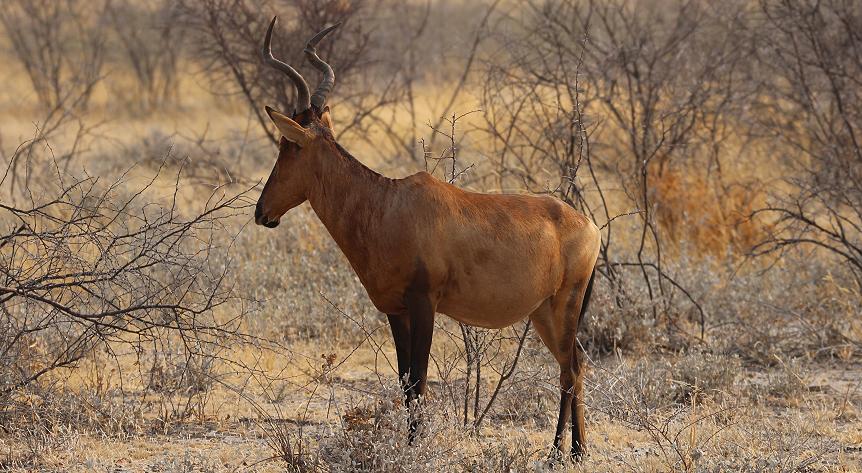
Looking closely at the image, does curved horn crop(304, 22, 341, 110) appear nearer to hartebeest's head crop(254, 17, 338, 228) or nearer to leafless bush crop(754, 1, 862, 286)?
hartebeest's head crop(254, 17, 338, 228)

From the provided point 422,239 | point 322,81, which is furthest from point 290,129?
point 422,239

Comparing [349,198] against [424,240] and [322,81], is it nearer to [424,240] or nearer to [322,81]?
[424,240]

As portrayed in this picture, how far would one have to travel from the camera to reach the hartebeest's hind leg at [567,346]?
543 cm

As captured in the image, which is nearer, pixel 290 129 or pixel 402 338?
pixel 290 129

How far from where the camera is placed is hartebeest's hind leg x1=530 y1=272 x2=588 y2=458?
214 inches

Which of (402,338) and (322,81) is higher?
(322,81)

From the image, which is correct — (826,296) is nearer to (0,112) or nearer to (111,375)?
(111,375)

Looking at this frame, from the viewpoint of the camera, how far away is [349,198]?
5156mm

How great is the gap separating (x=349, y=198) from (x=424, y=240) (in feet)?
1.31

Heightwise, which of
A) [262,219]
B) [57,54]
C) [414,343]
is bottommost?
[414,343]

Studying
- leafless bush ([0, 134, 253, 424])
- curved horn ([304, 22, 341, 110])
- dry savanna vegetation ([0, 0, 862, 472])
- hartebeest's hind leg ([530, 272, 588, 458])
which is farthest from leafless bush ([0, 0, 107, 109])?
hartebeest's hind leg ([530, 272, 588, 458])

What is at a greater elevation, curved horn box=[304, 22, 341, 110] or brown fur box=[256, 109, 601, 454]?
curved horn box=[304, 22, 341, 110]

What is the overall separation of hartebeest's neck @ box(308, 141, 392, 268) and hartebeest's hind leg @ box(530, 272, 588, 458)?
3.10 feet

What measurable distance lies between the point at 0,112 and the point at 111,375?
19.2 meters
